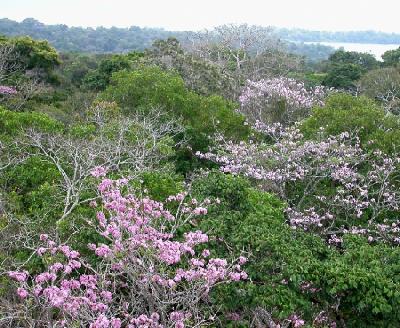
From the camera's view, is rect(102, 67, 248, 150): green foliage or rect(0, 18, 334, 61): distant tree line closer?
rect(102, 67, 248, 150): green foliage

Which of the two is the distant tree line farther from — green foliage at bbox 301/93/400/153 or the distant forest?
green foliage at bbox 301/93/400/153

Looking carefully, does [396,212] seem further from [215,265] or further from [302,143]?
[215,265]

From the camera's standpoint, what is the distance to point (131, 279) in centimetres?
573

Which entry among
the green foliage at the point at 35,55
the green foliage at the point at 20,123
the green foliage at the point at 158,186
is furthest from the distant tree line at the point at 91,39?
the green foliage at the point at 158,186

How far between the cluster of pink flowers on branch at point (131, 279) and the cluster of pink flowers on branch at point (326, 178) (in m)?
4.69

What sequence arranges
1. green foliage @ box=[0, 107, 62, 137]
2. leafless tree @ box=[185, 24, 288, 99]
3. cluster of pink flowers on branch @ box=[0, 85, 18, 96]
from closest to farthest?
green foliage @ box=[0, 107, 62, 137] → cluster of pink flowers on branch @ box=[0, 85, 18, 96] → leafless tree @ box=[185, 24, 288, 99]

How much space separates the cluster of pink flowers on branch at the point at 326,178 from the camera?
10516 millimetres

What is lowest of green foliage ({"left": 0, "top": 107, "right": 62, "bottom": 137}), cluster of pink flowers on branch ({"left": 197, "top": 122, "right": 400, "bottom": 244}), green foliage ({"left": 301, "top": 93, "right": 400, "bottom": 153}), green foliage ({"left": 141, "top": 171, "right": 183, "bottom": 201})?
cluster of pink flowers on branch ({"left": 197, "top": 122, "right": 400, "bottom": 244})

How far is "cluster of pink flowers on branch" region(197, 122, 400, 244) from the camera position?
1052cm

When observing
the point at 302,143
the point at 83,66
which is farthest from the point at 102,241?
the point at 83,66

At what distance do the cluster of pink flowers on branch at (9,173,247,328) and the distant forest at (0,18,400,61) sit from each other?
70457mm

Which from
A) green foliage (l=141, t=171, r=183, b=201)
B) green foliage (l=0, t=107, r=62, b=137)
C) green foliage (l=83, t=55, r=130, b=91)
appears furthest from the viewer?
green foliage (l=83, t=55, r=130, b=91)

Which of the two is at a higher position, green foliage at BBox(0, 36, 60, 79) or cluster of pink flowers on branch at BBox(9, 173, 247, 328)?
green foliage at BBox(0, 36, 60, 79)

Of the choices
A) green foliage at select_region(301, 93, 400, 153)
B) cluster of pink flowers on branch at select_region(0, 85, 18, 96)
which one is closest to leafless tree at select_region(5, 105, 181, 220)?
green foliage at select_region(301, 93, 400, 153)
